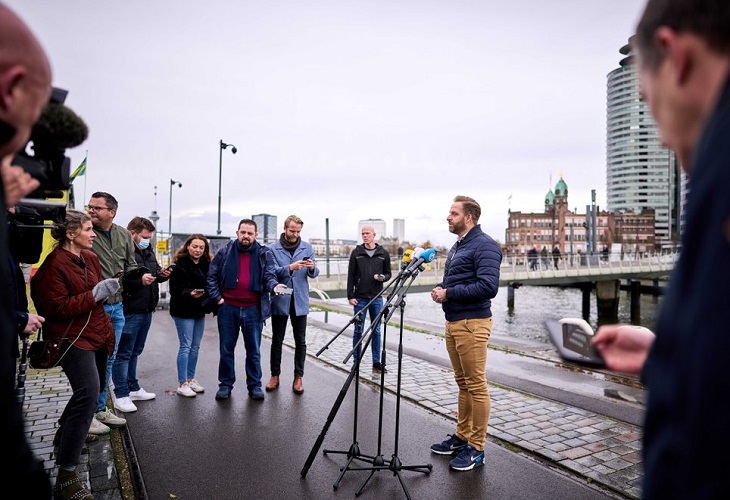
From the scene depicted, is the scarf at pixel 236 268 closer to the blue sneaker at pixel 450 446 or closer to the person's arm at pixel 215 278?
the person's arm at pixel 215 278

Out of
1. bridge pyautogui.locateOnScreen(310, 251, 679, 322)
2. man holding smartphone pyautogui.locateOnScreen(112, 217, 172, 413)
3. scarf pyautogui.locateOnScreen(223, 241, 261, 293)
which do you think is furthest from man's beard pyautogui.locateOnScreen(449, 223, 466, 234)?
bridge pyautogui.locateOnScreen(310, 251, 679, 322)

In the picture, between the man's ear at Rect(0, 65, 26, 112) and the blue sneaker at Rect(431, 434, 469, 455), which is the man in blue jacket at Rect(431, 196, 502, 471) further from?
the man's ear at Rect(0, 65, 26, 112)

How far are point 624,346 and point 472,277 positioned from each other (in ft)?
10.1

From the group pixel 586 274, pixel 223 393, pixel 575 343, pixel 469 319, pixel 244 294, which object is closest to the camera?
pixel 575 343

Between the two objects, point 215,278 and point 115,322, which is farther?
point 215,278

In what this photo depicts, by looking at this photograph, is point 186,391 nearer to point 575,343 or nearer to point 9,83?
point 575,343

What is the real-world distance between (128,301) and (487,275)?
173 inches

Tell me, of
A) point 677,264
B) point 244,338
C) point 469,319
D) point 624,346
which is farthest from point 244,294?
point 677,264

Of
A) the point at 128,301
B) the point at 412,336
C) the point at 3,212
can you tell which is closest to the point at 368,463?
the point at 128,301

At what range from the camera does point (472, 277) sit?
181 inches

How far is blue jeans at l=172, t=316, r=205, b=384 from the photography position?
21.8ft

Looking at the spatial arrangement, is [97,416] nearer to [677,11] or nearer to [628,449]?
[628,449]

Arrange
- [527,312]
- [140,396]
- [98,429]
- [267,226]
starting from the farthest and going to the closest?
1. [527,312]
2. [267,226]
3. [140,396]
4. [98,429]

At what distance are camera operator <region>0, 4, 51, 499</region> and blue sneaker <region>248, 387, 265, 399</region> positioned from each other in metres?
5.66
